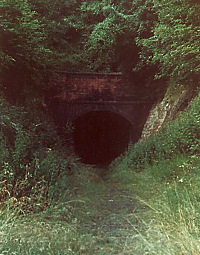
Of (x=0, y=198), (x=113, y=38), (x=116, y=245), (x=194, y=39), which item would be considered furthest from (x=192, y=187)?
(x=113, y=38)

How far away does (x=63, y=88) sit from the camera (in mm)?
17344

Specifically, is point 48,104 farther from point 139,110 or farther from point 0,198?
point 0,198

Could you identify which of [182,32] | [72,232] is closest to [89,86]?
[182,32]

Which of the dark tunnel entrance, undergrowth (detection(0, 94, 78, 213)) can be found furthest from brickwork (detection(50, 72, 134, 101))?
the dark tunnel entrance

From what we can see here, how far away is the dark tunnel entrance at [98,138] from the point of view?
21.7 m

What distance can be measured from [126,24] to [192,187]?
11928mm

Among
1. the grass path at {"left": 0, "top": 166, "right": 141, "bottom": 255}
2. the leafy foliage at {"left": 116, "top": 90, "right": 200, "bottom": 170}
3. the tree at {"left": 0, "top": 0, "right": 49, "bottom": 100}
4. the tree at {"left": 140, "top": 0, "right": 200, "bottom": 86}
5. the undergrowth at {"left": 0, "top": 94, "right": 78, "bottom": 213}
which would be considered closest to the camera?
the grass path at {"left": 0, "top": 166, "right": 141, "bottom": 255}

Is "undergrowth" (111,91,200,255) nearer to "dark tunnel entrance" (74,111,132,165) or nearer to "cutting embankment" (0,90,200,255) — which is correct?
"cutting embankment" (0,90,200,255)

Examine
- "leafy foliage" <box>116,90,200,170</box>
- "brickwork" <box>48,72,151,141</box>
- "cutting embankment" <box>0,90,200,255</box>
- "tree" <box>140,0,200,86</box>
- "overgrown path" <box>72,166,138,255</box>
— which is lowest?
"overgrown path" <box>72,166,138,255</box>

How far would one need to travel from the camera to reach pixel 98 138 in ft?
77.6

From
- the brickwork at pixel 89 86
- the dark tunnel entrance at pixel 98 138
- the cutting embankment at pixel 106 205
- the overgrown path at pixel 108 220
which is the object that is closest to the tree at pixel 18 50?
the brickwork at pixel 89 86

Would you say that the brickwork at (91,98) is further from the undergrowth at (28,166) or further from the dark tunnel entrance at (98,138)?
the dark tunnel entrance at (98,138)

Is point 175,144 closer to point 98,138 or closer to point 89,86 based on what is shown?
point 89,86

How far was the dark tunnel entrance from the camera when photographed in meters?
21.7
